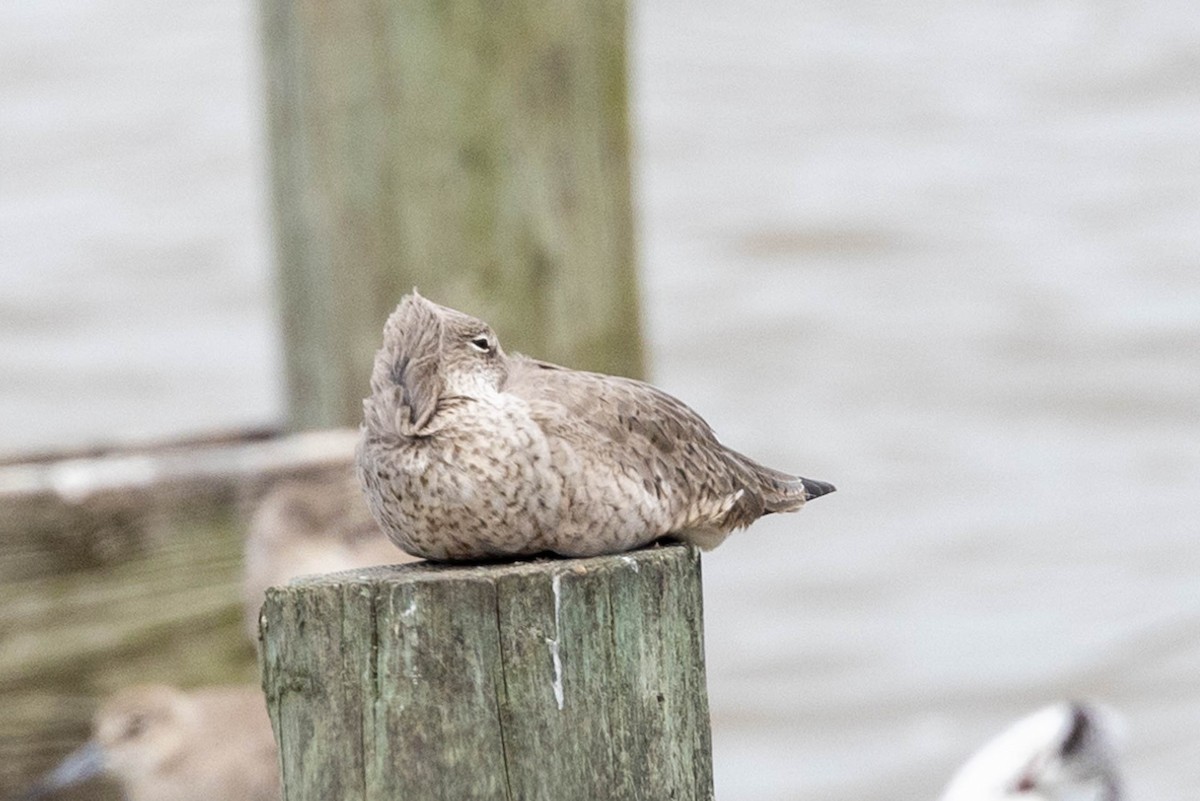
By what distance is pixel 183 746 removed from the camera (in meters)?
5.14

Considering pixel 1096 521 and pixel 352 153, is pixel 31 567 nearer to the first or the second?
pixel 352 153

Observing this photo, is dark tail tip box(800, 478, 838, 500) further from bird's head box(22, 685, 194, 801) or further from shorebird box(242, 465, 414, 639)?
bird's head box(22, 685, 194, 801)

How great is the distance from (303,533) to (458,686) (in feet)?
7.65

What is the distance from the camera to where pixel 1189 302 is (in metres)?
9.12

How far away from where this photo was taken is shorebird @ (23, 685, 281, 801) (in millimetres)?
4906

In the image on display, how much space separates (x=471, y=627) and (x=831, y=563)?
646 cm

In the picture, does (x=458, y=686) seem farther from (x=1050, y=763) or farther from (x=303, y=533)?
(x=1050, y=763)

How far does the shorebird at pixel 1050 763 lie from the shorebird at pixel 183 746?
2.43 meters

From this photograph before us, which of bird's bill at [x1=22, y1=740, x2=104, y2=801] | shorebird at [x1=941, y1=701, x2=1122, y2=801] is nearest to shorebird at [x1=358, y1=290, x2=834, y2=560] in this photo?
bird's bill at [x1=22, y1=740, x2=104, y2=801]

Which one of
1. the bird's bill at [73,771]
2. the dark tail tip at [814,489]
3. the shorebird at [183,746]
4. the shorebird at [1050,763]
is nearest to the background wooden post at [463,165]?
the shorebird at [183,746]

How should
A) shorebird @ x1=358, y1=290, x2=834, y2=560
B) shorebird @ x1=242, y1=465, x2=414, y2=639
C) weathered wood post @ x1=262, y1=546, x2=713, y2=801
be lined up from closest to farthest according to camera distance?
weathered wood post @ x1=262, y1=546, x2=713, y2=801 < shorebird @ x1=358, y1=290, x2=834, y2=560 < shorebird @ x1=242, y1=465, x2=414, y2=639

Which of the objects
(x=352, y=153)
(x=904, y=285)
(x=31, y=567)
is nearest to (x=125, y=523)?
(x=31, y=567)

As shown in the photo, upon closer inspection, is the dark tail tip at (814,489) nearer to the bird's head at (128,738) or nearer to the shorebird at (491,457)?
the shorebird at (491,457)

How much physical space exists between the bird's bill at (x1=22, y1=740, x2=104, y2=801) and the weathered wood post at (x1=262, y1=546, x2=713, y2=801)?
8.46 ft
